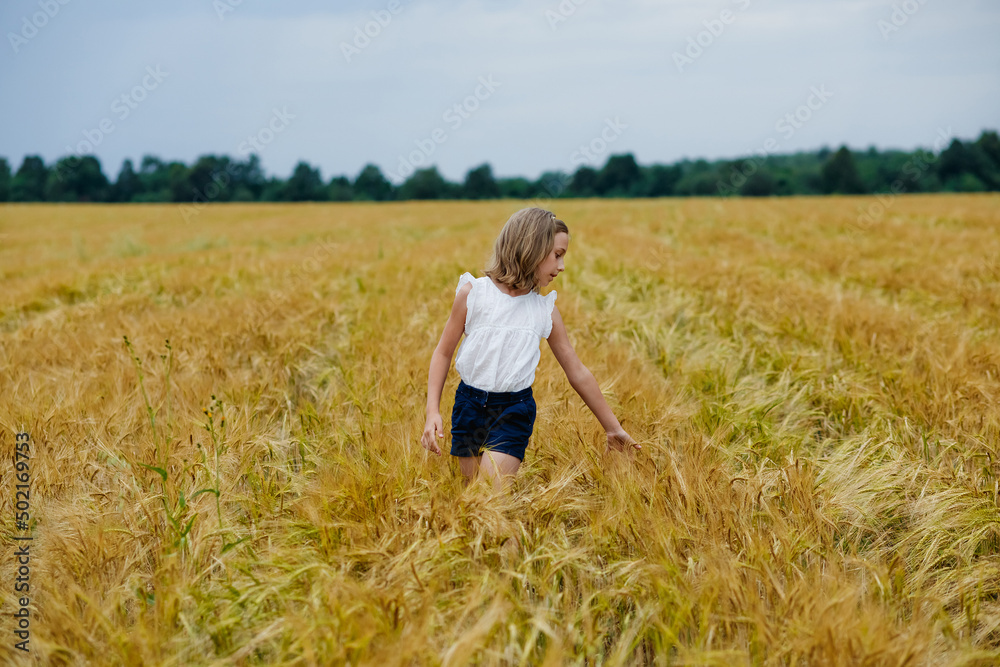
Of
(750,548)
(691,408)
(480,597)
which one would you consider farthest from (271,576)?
(691,408)

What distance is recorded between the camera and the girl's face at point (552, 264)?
6.68 feet

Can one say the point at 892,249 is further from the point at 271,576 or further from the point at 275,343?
the point at 271,576

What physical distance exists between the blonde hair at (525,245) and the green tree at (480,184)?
6276 cm

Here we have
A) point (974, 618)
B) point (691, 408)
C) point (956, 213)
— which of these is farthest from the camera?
point (956, 213)

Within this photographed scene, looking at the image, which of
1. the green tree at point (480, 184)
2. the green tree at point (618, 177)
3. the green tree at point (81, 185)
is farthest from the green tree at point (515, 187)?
the green tree at point (81, 185)

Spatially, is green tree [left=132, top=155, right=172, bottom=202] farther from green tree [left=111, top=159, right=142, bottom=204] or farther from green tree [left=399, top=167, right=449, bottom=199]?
green tree [left=399, top=167, right=449, bottom=199]

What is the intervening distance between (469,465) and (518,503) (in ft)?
1.19

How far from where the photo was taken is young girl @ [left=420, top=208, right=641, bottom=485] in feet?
6.63

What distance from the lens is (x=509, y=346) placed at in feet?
6.88

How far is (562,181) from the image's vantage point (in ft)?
192

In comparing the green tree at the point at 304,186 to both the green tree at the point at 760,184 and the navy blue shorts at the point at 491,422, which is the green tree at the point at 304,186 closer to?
the green tree at the point at 760,184

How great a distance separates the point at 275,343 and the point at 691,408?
2566mm

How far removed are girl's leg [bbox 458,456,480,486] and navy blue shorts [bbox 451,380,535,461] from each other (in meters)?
0.02

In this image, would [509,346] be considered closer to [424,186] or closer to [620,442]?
[620,442]
